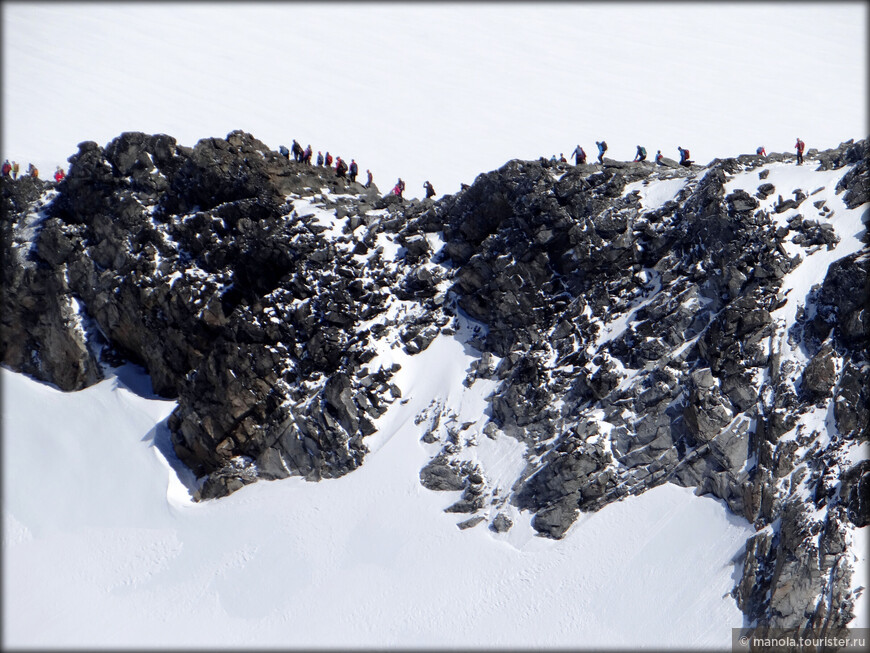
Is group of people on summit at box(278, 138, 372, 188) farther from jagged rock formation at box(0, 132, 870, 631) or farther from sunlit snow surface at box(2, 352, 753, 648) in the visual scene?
sunlit snow surface at box(2, 352, 753, 648)

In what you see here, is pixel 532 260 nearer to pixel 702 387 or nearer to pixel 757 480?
pixel 702 387

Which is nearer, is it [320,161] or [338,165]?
[338,165]

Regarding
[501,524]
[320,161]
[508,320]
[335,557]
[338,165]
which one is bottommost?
[335,557]

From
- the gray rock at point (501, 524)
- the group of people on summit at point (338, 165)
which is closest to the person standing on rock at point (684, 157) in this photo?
the group of people on summit at point (338, 165)

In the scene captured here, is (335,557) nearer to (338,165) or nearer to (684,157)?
(338,165)

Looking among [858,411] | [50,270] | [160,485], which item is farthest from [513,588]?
[50,270]

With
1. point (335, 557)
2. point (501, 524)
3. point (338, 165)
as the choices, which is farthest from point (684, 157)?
point (335, 557)

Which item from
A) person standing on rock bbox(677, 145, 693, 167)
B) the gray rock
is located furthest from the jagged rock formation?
person standing on rock bbox(677, 145, 693, 167)
